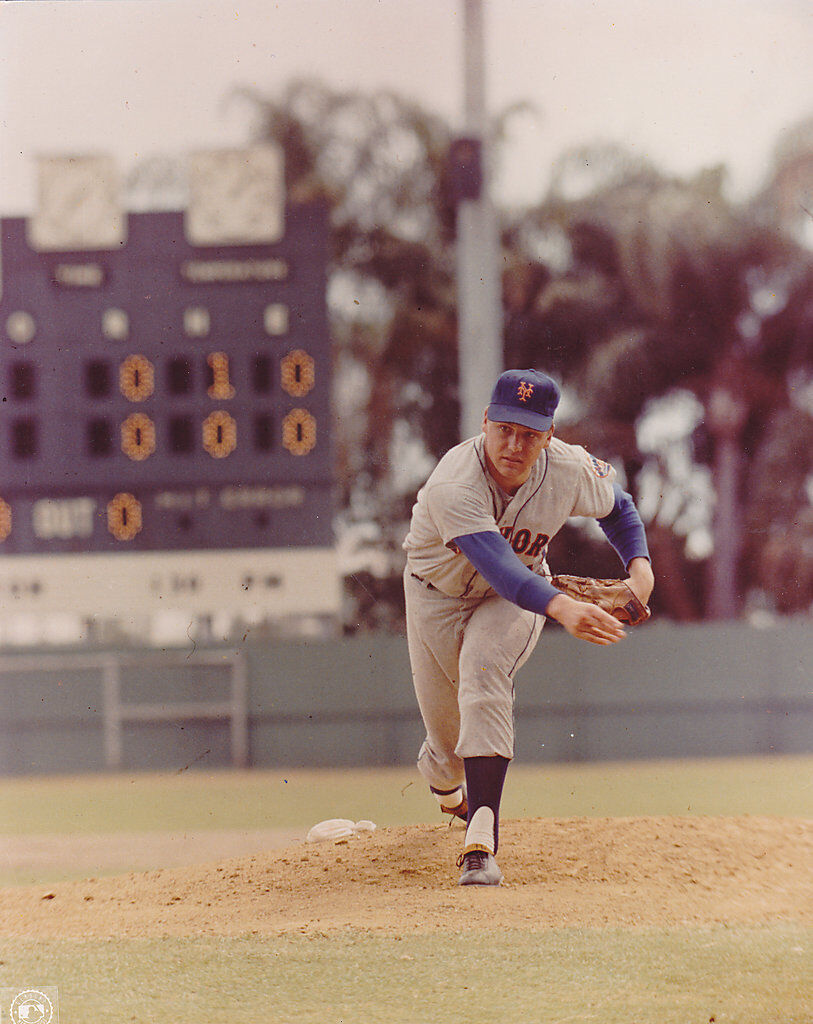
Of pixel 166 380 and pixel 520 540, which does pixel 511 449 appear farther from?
pixel 166 380

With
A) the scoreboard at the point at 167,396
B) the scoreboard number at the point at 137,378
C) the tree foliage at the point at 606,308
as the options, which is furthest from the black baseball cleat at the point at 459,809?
the scoreboard number at the point at 137,378

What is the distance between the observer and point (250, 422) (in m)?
6.61

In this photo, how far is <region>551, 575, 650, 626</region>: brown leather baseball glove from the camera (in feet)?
11.2

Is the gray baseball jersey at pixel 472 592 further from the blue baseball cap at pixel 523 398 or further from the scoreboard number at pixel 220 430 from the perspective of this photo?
the scoreboard number at pixel 220 430

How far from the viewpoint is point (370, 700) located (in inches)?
287

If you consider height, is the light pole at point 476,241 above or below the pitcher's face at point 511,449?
above

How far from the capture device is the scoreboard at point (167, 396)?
6.61m

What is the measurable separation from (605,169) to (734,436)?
3671 mm

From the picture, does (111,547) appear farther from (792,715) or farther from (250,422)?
(792,715)

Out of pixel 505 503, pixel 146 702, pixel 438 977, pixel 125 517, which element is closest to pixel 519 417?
pixel 505 503

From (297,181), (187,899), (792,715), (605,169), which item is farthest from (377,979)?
(605,169)

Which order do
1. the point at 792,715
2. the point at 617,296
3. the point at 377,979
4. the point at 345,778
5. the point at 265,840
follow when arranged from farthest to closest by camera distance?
the point at 617,296 → the point at 792,715 → the point at 345,778 → the point at 265,840 → the point at 377,979

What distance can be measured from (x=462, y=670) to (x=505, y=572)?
0.50 m

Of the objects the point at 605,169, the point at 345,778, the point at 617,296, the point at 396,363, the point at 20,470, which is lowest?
the point at 345,778
